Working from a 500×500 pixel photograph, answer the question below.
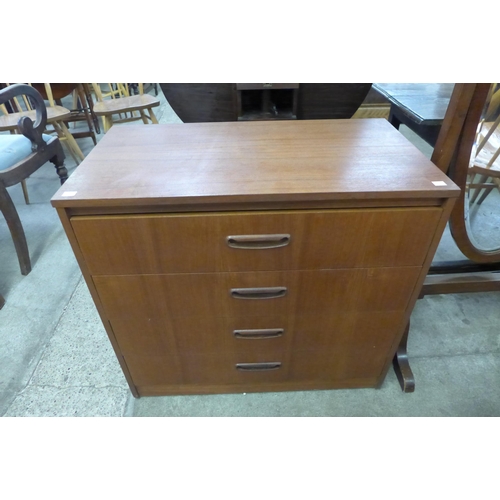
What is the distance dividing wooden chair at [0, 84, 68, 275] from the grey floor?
0.69ft

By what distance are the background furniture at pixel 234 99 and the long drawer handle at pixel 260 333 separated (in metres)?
1.28

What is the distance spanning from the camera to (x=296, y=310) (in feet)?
2.78

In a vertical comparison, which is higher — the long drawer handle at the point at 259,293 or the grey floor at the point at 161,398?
the long drawer handle at the point at 259,293

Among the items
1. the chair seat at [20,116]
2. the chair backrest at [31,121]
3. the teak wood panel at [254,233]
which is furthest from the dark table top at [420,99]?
the chair seat at [20,116]

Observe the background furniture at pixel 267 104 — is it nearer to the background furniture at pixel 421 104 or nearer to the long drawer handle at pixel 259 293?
the background furniture at pixel 421 104

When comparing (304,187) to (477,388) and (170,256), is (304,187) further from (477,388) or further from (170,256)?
(477,388)

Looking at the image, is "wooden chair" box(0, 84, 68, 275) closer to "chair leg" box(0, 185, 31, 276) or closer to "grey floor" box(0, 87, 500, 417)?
"chair leg" box(0, 185, 31, 276)

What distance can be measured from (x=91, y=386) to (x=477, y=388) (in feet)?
4.29

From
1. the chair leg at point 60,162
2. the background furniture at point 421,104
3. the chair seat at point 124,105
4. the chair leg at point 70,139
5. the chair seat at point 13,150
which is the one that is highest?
the background furniture at point 421,104

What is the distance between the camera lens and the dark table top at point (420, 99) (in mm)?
917

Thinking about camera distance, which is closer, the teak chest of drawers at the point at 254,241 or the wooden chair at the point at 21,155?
the teak chest of drawers at the point at 254,241

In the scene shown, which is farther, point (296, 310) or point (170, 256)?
point (296, 310)

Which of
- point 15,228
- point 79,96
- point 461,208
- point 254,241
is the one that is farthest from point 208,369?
point 79,96

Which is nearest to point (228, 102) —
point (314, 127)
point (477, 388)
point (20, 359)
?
point (314, 127)
